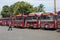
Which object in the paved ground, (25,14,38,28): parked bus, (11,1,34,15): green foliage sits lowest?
the paved ground

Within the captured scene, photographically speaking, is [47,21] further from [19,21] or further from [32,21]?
[19,21]

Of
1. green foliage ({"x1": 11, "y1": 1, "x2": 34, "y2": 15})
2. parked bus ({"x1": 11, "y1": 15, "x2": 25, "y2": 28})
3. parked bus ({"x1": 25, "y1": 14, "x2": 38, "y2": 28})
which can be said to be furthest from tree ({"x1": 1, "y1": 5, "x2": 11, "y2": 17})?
parked bus ({"x1": 25, "y1": 14, "x2": 38, "y2": 28})

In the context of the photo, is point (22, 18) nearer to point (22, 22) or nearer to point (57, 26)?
point (22, 22)

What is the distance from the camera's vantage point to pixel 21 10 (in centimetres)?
8919

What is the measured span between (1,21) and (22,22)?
51.1 feet

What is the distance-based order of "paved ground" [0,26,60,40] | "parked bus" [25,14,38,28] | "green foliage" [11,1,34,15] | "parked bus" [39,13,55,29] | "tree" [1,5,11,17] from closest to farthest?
"paved ground" [0,26,60,40] → "parked bus" [39,13,55,29] → "parked bus" [25,14,38,28] → "green foliage" [11,1,34,15] → "tree" [1,5,11,17]

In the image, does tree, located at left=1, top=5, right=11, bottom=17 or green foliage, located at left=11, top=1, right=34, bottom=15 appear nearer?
green foliage, located at left=11, top=1, right=34, bottom=15

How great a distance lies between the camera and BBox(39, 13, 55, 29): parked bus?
32050 millimetres

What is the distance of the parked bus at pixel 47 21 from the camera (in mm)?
32050

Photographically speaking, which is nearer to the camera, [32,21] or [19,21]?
[32,21]

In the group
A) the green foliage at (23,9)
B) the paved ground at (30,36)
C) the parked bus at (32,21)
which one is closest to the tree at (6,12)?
the green foliage at (23,9)

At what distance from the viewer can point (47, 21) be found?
32688 millimetres

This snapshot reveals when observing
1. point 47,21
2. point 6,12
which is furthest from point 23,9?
point 47,21

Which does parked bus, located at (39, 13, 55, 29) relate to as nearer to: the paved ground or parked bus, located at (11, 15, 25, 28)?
the paved ground
